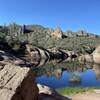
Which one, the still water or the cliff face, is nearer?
the cliff face

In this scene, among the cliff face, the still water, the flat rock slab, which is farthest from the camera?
the still water

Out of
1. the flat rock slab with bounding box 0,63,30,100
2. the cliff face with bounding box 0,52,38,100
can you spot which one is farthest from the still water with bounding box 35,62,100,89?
the flat rock slab with bounding box 0,63,30,100

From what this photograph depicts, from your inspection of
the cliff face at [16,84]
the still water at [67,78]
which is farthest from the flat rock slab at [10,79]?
the still water at [67,78]

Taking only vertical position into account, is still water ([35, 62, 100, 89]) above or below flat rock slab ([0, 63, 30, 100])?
below

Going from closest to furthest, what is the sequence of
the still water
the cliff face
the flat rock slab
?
the flat rock slab → the cliff face → the still water

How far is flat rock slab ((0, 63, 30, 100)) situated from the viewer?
9.94 metres

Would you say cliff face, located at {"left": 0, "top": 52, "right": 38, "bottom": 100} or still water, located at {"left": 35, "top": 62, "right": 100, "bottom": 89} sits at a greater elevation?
cliff face, located at {"left": 0, "top": 52, "right": 38, "bottom": 100}

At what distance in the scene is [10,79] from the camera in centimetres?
1125

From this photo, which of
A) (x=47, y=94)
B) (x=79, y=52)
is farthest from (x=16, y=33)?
(x=47, y=94)

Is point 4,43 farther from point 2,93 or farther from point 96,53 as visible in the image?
point 2,93

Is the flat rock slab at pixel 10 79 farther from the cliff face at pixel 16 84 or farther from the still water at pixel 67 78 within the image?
the still water at pixel 67 78

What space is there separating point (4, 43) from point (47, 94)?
3732 inches

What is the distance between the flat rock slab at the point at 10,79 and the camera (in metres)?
9.94

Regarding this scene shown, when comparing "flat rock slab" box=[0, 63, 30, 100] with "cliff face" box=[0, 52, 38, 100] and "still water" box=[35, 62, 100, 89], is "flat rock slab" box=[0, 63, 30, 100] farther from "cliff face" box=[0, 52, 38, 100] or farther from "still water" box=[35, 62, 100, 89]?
"still water" box=[35, 62, 100, 89]
